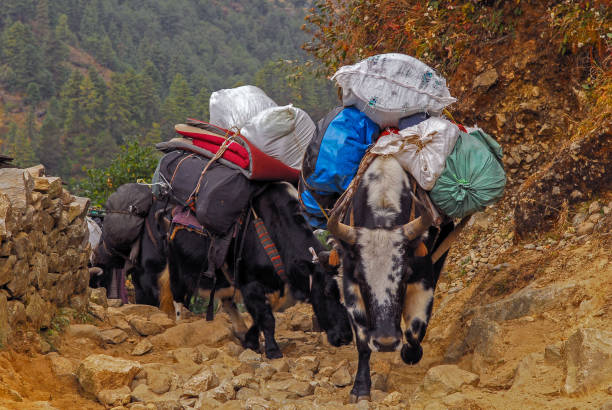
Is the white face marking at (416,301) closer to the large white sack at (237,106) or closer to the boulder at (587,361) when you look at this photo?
the boulder at (587,361)

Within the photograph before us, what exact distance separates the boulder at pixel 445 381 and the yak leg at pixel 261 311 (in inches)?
71.1

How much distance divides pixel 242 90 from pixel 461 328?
2.77 metres

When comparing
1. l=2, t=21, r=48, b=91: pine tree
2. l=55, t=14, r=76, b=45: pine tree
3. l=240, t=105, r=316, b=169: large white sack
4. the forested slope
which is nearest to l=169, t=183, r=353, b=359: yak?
l=240, t=105, r=316, b=169: large white sack

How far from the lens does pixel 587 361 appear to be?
292 centimetres

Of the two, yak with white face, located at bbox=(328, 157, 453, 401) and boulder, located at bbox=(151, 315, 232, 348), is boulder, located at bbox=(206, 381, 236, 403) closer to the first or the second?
yak with white face, located at bbox=(328, 157, 453, 401)

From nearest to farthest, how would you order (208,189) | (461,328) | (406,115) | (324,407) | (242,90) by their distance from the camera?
1. (324,407)
2. (406,115)
3. (461,328)
4. (208,189)
5. (242,90)

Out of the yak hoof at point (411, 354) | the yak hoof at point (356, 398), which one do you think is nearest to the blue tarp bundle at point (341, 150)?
the yak hoof at point (411, 354)

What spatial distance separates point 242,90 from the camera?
6.12m

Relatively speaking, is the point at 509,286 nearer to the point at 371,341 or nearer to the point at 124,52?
the point at 371,341

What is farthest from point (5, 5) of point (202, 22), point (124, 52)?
point (202, 22)

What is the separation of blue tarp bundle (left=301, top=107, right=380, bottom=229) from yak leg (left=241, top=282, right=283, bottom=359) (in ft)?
3.55

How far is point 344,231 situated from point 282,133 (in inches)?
66.1

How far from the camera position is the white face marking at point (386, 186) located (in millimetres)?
3914

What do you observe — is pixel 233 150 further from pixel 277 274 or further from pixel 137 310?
pixel 137 310
